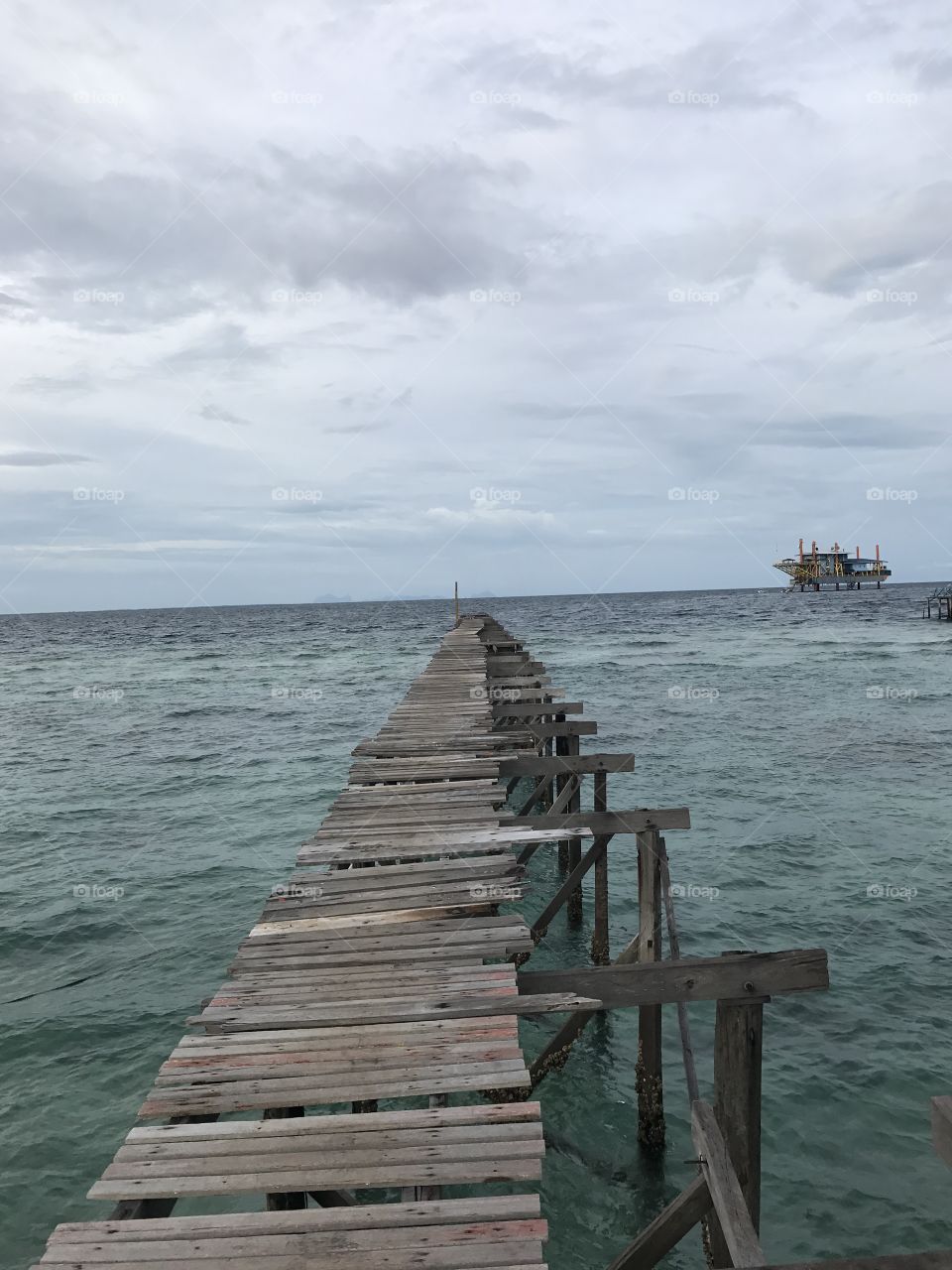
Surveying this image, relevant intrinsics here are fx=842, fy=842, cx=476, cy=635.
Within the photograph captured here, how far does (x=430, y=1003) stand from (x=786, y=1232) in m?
3.40

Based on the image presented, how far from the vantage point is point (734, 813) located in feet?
55.1

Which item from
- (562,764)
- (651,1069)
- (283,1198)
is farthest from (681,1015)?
(562,764)

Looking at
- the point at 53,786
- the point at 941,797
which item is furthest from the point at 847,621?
the point at 53,786

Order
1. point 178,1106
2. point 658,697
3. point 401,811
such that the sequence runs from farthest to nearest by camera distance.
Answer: point 658,697, point 401,811, point 178,1106

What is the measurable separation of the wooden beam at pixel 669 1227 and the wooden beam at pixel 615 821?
13.1ft

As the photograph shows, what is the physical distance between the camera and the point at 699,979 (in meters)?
4.72

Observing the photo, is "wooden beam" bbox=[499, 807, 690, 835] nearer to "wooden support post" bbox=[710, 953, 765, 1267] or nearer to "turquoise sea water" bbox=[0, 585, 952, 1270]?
"turquoise sea water" bbox=[0, 585, 952, 1270]

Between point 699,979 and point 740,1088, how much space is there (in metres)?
0.59

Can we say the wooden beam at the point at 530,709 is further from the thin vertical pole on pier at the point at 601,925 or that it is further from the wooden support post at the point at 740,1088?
the wooden support post at the point at 740,1088

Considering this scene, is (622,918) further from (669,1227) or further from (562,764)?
(669,1227)

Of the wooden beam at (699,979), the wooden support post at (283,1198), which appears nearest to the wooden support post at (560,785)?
the wooden beam at (699,979)

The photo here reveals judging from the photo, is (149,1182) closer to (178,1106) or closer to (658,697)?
(178,1106)

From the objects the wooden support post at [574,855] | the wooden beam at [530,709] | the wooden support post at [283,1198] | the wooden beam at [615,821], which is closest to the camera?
the wooden support post at [283,1198]

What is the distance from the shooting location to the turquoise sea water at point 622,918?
21.6 feet
